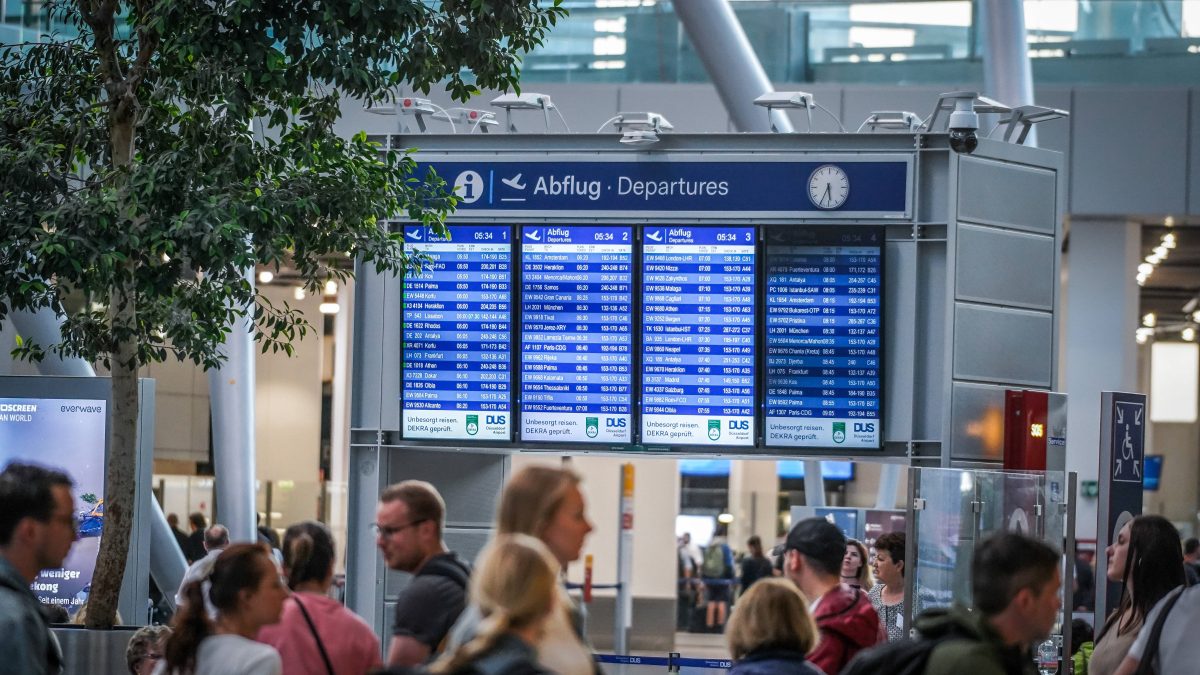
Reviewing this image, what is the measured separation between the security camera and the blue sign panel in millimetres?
332

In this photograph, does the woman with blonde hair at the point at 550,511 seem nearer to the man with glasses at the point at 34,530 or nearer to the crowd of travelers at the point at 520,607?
the crowd of travelers at the point at 520,607

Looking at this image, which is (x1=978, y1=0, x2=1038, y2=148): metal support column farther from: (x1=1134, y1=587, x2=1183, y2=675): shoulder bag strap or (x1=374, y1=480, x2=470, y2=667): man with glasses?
(x1=374, y1=480, x2=470, y2=667): man with glasses

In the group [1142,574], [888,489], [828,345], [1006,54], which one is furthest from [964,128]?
[888,489]

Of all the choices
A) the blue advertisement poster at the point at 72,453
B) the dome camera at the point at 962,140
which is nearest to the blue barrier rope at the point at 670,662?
the dome camera at the point at 962,140

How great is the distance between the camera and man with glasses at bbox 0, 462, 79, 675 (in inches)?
150

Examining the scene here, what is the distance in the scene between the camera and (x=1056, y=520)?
26.0ft

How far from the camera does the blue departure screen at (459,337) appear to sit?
30.0 ft

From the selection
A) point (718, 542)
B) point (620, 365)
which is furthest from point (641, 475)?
point (620, 365)

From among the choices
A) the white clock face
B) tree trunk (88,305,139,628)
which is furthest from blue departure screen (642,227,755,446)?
tree trunk (88,305,139,628)

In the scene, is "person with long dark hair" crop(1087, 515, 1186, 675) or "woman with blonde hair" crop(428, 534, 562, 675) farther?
"person with long dark hair" crop(1087, 515, 1186, 675)

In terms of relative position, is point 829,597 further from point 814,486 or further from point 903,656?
point 814,486

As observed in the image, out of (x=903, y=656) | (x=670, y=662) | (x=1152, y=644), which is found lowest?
(x=670, y=662)

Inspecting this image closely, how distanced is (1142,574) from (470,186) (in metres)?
4.90

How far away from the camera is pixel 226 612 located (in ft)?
14.0
